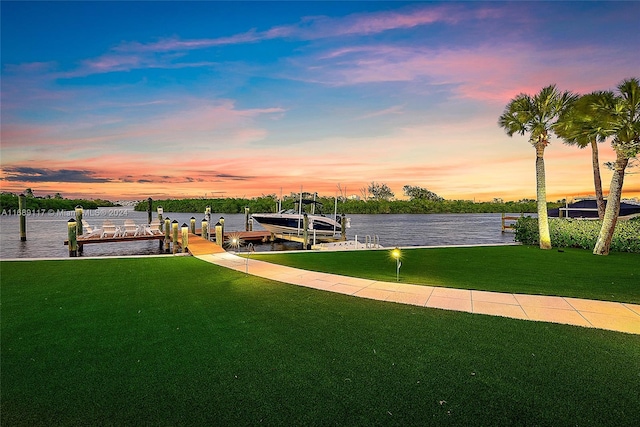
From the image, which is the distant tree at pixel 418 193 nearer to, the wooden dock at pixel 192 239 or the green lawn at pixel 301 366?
the wooden dock at pixel 192 239

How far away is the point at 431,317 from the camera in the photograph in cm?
554

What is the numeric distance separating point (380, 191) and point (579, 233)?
369 ft

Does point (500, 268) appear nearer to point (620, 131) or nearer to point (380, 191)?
point (620, 131)

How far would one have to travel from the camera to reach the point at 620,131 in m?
13.4

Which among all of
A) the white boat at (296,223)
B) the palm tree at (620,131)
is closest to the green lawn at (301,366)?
the palm tree at (620,131)

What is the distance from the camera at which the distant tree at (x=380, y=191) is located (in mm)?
125875

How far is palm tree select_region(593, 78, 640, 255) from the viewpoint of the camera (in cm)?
1315

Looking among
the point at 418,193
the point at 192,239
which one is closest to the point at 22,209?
the point at 192,239

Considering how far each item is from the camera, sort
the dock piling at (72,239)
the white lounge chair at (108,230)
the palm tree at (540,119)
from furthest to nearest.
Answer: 1. the white lounge chair at (108,230)
2. the dock piling at (72,239)
3. the palm tree at (540,119)

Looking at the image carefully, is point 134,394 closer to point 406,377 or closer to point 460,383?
point 406,377

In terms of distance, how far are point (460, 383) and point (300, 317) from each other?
109 inches

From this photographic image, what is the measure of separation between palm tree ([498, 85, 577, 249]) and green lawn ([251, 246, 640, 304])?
204cm

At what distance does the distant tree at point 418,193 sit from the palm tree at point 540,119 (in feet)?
403

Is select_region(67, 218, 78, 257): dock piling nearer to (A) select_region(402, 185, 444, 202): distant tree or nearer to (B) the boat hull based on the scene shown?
(B) the boat hull
